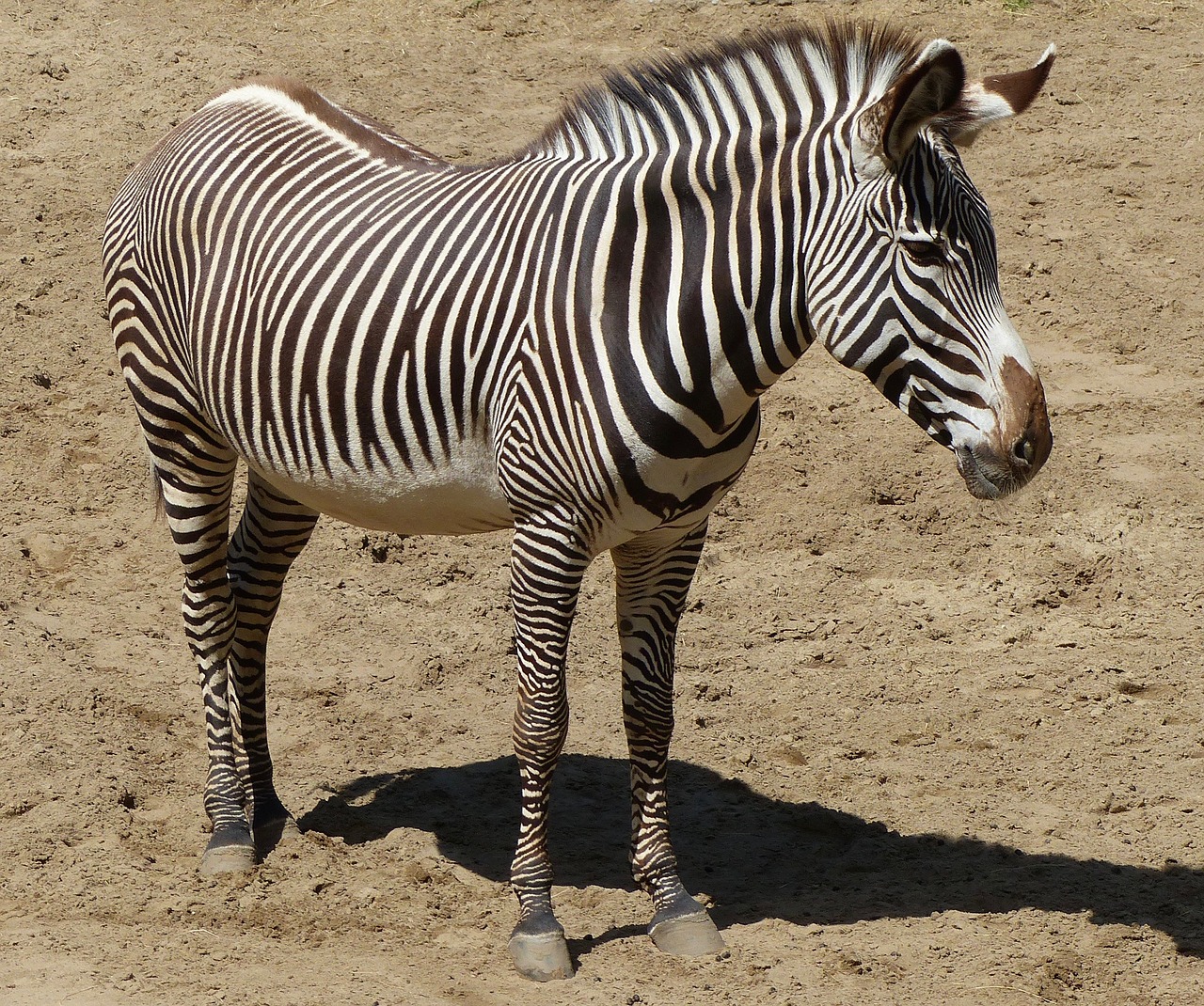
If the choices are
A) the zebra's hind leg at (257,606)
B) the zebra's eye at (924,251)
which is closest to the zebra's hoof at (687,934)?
the zebra's hind leg at (257,606)

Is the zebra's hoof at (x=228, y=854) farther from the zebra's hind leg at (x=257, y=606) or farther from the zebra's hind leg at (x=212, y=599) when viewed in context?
the zebra's hind leg at (x=257, y=606)

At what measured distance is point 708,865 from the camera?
211 inches

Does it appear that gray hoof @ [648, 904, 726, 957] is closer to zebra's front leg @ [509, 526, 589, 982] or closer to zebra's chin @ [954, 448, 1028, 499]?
zebra's front leg @ [509, 526, 589, 982]

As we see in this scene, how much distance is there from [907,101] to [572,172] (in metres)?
1.14

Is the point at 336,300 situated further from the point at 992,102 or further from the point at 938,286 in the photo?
the point at 992,102

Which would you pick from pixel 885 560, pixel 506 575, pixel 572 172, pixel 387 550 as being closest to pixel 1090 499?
pixel 885 560

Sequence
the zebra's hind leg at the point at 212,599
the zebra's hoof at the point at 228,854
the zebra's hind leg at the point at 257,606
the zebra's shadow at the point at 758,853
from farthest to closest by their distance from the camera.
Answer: the zebra's hind leg at the point at 257,606 < the zebra's hind leg at the point at 212,599 < the zebra's hoof at the point at 228,854 < the zebra's shadow at the point at 758,853

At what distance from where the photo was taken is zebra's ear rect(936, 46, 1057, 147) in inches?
155

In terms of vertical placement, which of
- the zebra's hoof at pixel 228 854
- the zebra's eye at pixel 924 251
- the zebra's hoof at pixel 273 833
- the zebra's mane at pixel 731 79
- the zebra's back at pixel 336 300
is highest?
the zebra's mane at pixel 731 79

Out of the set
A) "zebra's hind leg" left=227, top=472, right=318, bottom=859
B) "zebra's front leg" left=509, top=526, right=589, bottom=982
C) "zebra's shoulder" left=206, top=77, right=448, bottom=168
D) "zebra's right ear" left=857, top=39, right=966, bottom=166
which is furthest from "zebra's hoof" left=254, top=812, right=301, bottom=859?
"zebra's right ear" left=857, top=39, right=966, bottom=166

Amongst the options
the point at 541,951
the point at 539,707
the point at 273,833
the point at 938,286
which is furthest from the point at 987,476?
the point at 273,833

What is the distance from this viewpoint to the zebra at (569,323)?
12.9 ft

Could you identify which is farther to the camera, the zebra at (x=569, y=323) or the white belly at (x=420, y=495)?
the white belly at (x=420, y=495)

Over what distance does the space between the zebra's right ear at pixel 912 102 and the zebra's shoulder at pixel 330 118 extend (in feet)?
5.93
